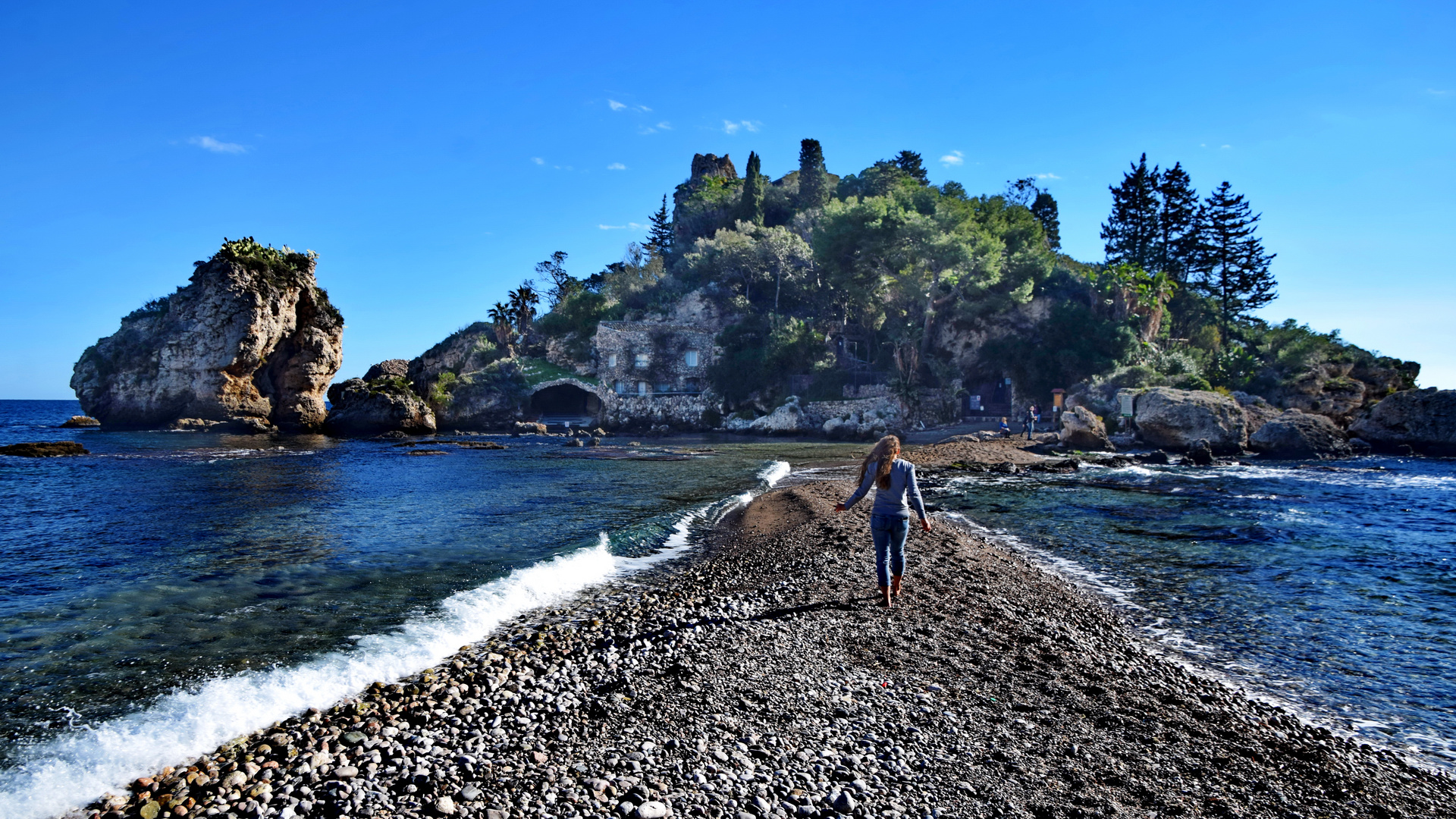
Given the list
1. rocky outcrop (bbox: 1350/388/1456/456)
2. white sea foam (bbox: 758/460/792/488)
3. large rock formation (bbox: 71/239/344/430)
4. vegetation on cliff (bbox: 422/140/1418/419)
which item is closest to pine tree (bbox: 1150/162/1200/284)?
vegetation on cliff (bbox: 422/140/1418/419)

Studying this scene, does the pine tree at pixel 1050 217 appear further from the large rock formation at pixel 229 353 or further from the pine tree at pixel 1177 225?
the large rock formation at pixel 229 353

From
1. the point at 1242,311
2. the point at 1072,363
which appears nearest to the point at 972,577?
the point at 1072,363

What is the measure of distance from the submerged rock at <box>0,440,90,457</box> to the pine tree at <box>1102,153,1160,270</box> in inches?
2690

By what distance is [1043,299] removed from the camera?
49594 millimetres

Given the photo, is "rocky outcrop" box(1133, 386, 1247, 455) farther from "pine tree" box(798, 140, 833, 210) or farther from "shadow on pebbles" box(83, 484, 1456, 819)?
"pine tree" box(798, 140, 833, 210)

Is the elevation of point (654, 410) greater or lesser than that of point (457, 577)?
greater

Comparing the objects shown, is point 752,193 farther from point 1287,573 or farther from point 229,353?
point 1287,573

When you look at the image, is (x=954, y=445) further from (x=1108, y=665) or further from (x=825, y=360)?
(x=1108, y=665)

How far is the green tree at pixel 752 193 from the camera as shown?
243ft

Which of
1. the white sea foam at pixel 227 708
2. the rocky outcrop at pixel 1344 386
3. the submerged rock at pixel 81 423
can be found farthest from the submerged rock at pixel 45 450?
the rocky outcrop at pixel 1344 386

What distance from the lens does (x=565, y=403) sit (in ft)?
233

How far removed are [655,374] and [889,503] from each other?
160 ft

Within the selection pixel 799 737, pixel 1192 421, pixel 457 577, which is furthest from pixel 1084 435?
pixel 799 737

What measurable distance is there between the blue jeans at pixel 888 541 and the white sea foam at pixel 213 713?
4.79 m
